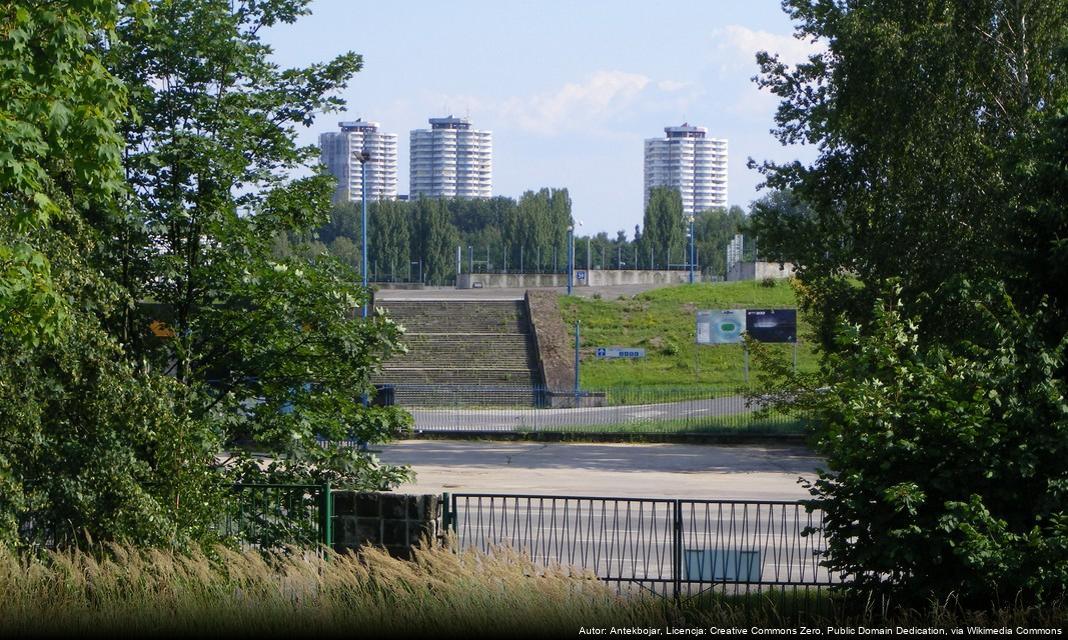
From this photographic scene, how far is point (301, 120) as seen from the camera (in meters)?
13.6

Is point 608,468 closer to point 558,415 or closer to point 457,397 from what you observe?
point 558,415

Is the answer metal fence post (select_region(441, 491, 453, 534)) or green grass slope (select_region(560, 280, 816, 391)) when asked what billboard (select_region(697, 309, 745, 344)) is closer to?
green grass slope (select_region(560, 280, 816, 391))

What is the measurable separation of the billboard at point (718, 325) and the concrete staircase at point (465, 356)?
7620mm

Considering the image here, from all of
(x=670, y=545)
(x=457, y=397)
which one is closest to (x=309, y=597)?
(x=670, y=545)

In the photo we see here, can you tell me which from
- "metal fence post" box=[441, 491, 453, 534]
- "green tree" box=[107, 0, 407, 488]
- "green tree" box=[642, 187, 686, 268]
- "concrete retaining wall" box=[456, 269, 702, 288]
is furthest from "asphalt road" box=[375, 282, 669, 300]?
"metal fence post" box=[441, 491, 453, 534]

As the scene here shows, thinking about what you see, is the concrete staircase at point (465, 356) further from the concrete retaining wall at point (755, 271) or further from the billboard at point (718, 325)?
the concrete retaining wall at point (755, 271)

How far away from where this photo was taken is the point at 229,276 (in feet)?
41.2

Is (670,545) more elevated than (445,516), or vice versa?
(445,516)

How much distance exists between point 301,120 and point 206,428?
383 cm

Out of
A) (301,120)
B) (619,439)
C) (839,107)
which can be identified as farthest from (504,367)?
(301,120)

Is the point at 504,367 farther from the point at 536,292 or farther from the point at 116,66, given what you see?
the point at 116,66

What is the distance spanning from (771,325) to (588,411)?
28.7ft

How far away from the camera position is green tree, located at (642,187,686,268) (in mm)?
122188

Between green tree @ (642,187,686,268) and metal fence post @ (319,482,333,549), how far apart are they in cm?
11137
